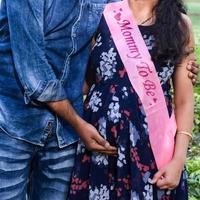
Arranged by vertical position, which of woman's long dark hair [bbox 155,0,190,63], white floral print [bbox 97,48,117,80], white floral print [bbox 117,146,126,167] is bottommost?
white floral print [bbox 117,146,126,167]

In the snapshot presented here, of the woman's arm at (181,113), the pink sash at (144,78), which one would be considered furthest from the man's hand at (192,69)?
the pink sash at (144,78)

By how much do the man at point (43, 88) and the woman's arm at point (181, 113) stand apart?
0.24 m

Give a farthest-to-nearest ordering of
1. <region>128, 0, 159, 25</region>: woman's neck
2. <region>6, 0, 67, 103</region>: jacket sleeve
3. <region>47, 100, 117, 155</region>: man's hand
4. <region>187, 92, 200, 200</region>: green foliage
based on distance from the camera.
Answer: <region>187, 92, 200, 200</region>: green foliage → <region>128, 0, 159, 25</region>: woman's neck → <region>47, 100, 117, 155</region>: man's hand → <region>6, 0, 67, 103</region>: jacket sleeve

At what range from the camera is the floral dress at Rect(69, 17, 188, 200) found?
2127 mm

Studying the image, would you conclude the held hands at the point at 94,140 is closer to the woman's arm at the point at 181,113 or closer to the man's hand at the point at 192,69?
the woman's arm at the point at 181,113

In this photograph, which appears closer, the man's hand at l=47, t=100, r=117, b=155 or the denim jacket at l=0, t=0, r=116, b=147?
the denim jacket at l=0, t=0, r=116, b=147

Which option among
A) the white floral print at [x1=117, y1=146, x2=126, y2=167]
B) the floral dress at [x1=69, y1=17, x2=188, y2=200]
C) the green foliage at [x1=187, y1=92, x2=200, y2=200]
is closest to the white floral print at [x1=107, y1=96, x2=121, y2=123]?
the floral dress at [x1=69, y1=17, x2=188, y2=200]

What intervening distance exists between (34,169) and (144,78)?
0.56m

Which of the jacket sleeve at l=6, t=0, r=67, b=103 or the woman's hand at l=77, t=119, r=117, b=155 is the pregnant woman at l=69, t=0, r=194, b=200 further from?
the jacket sleeve at l=6, t=0, r=67, b=103

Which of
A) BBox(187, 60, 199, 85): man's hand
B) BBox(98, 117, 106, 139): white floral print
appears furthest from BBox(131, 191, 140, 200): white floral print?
BBox(187, 60, 199, 85): man's hand

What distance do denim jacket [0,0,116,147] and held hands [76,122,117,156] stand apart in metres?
0.09

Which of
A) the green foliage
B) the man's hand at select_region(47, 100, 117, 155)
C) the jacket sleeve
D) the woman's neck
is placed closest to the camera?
the jacket sleeve

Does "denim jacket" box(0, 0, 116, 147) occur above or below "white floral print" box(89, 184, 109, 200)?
above

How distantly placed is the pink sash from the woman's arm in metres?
0.03
